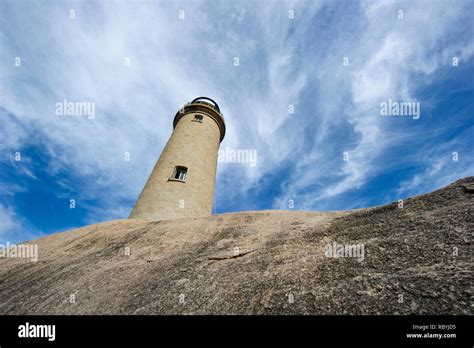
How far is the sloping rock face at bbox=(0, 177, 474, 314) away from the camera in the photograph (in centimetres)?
282

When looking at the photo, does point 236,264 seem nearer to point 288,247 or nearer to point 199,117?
point 288,247

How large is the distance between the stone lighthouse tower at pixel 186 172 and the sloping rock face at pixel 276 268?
5.99 m

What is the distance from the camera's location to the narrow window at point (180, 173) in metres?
14.4

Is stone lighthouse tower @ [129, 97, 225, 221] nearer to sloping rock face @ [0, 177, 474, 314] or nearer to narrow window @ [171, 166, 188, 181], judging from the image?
narrow window @ [171, 166, 188, 181]

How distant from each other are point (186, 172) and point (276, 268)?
1138 cm

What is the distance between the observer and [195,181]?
565 inches

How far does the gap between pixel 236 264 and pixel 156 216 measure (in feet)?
28.7

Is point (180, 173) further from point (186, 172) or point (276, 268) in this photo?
point (276, 268)

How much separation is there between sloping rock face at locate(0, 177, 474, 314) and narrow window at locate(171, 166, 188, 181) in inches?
302

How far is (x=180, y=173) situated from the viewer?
1471cm
